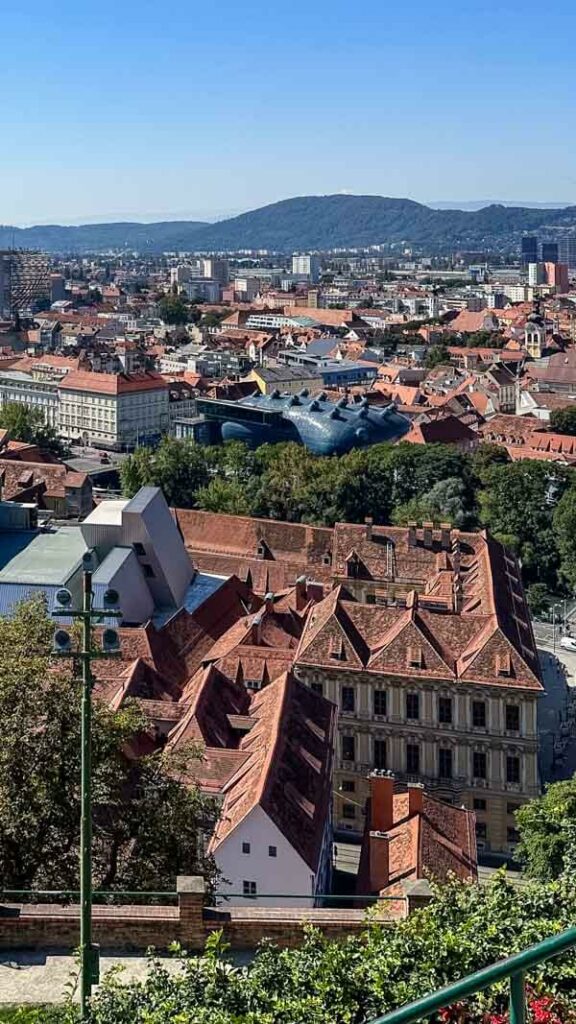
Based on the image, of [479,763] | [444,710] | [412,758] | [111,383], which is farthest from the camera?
[111,383]

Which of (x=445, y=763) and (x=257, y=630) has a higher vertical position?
(x=257, y=630)

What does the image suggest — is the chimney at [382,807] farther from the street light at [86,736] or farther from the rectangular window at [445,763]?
the street light at [86,736]

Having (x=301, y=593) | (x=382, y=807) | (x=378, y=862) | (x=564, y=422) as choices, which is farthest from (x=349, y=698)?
(x=564, y=422)

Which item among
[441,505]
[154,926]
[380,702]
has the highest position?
[154,926]

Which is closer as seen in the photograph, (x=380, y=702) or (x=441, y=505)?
(x=380, y=702)

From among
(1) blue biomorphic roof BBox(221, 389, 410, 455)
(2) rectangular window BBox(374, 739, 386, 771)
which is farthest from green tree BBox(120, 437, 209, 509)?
(2) rectangular window BBox(374, 739, 386, 771)

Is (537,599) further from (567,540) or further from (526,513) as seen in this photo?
(526,513)

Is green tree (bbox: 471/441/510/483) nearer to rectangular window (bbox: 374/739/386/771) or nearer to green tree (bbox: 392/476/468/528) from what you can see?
green tree (bbox: 392/476/468/528)
